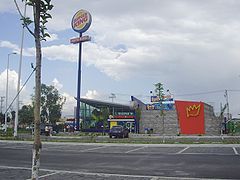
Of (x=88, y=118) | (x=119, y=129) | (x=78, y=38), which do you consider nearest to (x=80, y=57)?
(x=78, y=38)

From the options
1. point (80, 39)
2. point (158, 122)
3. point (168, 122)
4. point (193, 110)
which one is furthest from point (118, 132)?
point (80, 39)

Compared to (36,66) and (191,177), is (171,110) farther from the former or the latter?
(36,66)

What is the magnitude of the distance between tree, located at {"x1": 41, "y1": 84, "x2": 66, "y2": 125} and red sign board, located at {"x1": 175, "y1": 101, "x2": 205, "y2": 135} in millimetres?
40490

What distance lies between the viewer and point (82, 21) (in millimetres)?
59781

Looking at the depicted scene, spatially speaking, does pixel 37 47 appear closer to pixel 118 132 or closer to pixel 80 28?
pixel 118 132

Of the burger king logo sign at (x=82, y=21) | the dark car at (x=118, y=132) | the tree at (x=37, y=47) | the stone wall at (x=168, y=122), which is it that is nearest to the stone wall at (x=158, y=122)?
the stone wall at (x=168, y=122)

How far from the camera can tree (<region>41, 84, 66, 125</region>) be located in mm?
82456

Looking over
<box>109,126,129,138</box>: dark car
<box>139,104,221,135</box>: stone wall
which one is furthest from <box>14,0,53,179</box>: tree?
<box>139,104,221,135</box>: stone wall

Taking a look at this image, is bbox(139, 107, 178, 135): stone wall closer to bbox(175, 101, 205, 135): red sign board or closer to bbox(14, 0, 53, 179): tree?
bbox(175, 101, 205, 135): red sign board

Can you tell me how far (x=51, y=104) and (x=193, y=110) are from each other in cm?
4282

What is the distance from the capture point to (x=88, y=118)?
67.6m

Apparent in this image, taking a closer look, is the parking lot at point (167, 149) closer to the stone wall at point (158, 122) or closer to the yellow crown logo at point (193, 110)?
the yellow crown logo at point (193, 110)

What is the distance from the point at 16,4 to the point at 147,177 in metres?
7.29

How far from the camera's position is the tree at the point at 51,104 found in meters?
82.5
